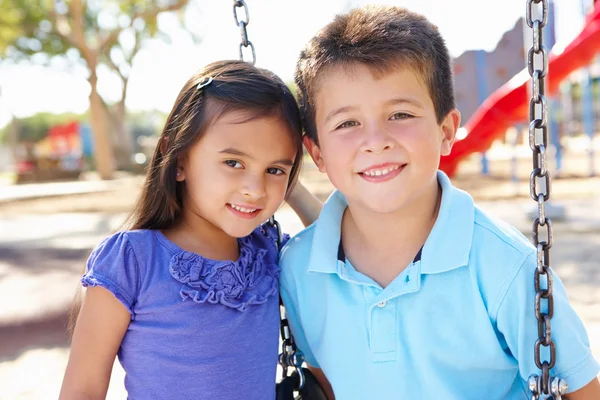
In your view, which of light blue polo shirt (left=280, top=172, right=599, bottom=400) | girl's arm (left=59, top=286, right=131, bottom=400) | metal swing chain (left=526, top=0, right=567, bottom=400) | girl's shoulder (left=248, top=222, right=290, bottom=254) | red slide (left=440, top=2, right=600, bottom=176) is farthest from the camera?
red slide (left=440, top=2, right=600, bottom=176)

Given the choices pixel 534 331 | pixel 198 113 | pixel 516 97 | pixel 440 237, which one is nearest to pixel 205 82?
pixel 198 113

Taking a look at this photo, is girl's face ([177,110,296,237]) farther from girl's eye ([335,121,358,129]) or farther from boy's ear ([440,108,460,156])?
boy's ear ([440,108,460,156])

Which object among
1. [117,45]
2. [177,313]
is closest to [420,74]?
[177,313]

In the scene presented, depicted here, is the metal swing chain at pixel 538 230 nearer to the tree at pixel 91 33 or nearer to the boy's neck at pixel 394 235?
the boy's neck at pixel 394 235

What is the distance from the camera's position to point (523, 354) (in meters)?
1.35

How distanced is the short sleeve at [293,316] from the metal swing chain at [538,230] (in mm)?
630

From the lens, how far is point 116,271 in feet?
4.82

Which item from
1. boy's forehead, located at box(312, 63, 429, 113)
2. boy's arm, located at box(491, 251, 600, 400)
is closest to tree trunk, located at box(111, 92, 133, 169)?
boy's forehead, located at box(312, 63, 429, 113)

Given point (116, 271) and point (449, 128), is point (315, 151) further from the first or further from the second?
point (116, 271)

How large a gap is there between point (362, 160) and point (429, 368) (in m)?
0.49

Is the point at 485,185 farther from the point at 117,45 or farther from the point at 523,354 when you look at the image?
the point at 117,45

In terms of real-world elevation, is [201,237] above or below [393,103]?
below

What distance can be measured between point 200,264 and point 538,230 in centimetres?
79

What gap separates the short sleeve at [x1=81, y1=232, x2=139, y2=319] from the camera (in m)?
1.45
